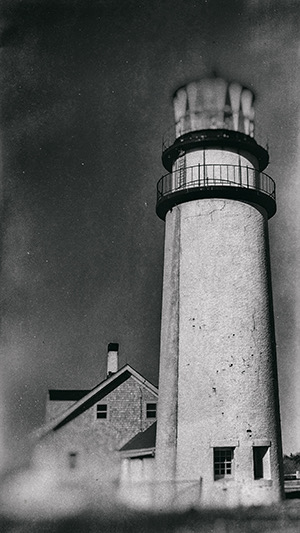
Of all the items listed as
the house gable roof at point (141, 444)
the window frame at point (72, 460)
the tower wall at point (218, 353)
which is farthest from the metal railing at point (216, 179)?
the window frame at point (72, 460)

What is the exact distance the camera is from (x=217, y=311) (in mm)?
15109

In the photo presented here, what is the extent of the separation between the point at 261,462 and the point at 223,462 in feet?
3.67

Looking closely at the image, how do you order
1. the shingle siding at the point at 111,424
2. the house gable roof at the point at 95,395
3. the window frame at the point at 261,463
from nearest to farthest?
the window frame at the point at 261,463 < the house gable roof at the point at 95,395 < the shingle siding at the point at 111,424

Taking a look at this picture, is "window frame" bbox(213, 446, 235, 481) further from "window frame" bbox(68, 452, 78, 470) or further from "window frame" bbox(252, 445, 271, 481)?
"window frame" bbox(68, 452, 78, 470)

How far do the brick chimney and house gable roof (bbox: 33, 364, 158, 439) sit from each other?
2.47 m

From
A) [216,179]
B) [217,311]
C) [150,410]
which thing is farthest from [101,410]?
[216,179]

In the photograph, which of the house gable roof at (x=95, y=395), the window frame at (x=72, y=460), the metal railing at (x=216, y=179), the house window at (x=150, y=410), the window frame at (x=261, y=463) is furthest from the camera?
the house window at (x=150, y=410)

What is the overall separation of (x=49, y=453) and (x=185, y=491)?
7945 mm

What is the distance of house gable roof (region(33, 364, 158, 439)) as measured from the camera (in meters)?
21.4

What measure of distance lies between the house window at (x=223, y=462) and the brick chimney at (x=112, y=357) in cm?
1125

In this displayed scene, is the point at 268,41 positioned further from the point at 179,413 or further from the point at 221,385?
the point at 179,413

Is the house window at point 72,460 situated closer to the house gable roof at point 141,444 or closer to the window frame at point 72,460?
the window frame at point 72,460

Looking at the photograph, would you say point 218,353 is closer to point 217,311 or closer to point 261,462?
point 217,311

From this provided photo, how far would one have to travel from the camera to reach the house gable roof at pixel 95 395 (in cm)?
2139
